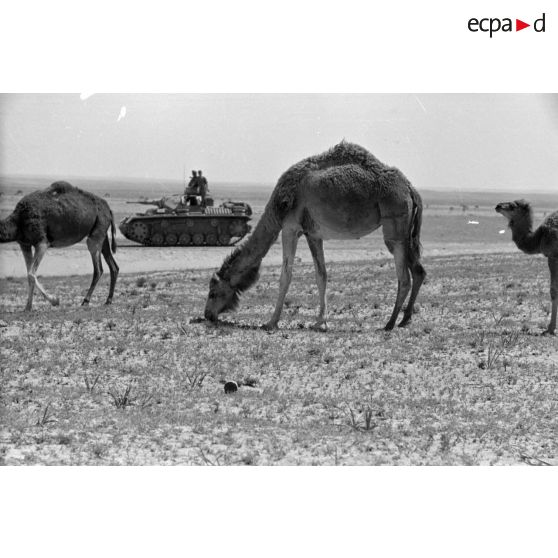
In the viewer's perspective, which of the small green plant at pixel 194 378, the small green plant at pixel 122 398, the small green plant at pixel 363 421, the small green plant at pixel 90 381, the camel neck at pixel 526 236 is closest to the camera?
the small green plant at pixel 363 421

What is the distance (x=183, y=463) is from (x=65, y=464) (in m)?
0.88

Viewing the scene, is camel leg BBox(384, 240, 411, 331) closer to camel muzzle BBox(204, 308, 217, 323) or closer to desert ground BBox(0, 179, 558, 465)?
desert ground BBox(0, 179, 558, 465)

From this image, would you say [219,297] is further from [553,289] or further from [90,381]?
[553,289]

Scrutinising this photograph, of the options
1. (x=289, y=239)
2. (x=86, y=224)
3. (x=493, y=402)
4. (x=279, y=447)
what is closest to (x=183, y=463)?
(x=279, y=447)

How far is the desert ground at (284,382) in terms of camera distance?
6.82 meters

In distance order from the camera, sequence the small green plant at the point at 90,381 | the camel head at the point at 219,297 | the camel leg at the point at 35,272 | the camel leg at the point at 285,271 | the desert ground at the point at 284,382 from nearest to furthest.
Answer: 1. the desert ground at the point at 284,382
2. the small green plant at the point at 90,381
3. the camel leg at the point at 285,271
4. the camel head at the point at 219,297
5. the camel leg at the point at 35,272

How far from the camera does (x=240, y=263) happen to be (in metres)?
12.1

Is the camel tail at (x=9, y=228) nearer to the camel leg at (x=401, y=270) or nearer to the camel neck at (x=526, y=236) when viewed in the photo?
the camel leg at (x=401, y=270)

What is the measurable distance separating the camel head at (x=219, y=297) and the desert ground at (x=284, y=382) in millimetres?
215

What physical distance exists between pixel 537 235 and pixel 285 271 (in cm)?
347

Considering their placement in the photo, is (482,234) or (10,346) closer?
(10,346)

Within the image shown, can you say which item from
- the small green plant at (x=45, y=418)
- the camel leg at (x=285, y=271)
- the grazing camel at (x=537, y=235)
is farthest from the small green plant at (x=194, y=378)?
the grazing camel at (x=537, y=235)

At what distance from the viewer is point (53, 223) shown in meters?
14.0

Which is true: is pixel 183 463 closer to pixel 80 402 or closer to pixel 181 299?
pixel 80 402
